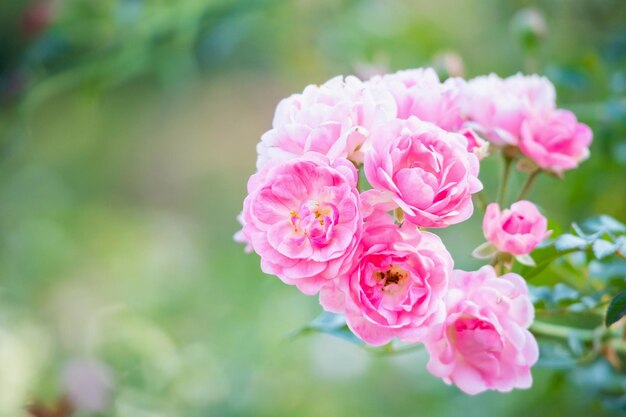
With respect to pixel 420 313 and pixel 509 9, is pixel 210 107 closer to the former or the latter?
pixel 509 9

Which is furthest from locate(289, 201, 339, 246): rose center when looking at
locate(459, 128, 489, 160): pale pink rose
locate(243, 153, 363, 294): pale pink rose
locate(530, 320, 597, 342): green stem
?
locate(530, 320, 597, 342): green stem

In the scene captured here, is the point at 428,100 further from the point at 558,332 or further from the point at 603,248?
the point at 558,332

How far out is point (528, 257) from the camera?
429 mm

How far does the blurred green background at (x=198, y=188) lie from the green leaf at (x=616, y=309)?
0.65 feet

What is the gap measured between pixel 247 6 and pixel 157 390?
25.6 inches

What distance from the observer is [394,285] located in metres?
0.38

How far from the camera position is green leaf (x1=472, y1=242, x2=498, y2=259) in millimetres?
427

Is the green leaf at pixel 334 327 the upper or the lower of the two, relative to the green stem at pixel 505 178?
lower

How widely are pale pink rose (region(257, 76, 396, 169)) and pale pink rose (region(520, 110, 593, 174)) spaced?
0.12 metres

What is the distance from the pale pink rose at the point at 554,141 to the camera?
0.47 m

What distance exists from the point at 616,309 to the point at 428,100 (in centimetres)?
15

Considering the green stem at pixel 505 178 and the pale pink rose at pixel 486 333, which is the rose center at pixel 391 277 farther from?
the green stem at pixel 505 178

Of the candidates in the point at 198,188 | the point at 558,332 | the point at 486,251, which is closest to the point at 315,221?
the point at 486,251

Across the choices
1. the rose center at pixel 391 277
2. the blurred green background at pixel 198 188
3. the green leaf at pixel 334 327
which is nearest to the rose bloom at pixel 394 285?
the rose center at pixel 391 277
